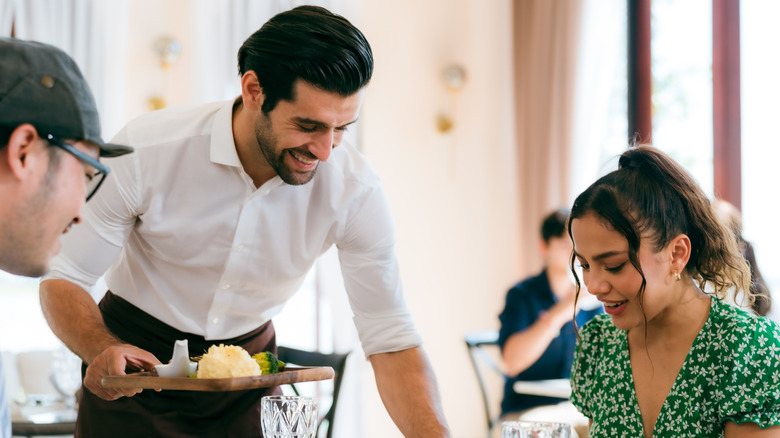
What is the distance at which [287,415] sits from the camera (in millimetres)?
1416

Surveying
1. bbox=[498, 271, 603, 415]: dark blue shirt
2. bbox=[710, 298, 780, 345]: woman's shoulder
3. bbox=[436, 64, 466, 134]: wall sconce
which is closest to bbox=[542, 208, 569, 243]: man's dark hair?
bbox=[498, 271, 603, 415]: dark blue shirt

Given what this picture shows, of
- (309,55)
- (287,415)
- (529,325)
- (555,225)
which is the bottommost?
(529,325)

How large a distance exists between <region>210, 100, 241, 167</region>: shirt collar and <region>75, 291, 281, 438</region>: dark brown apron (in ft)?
1.41

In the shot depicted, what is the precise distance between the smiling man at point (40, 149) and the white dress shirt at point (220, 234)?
26.4 inches

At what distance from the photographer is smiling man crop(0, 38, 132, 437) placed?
96cm

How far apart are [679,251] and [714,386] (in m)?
0.30

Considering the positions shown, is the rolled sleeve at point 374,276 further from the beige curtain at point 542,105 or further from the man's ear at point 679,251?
the beige curtain at point 542,105

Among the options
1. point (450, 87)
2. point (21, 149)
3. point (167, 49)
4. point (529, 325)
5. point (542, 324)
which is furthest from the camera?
point (450, 87)

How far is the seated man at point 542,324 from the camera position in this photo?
373 centimetres

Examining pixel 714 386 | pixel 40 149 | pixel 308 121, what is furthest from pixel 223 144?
pixel 714 386

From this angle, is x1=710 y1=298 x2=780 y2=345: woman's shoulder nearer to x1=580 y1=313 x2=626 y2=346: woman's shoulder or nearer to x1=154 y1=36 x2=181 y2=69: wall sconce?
x1=580 y1=313 x2=626 y2=346: woman's shoulder

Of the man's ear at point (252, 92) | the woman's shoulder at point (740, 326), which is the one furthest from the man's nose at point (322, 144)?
the woman's shoulder at point (740, 326)

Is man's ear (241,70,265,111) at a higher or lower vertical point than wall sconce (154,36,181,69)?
lower

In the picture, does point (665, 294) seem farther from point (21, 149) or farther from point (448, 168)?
point (448, 168)
